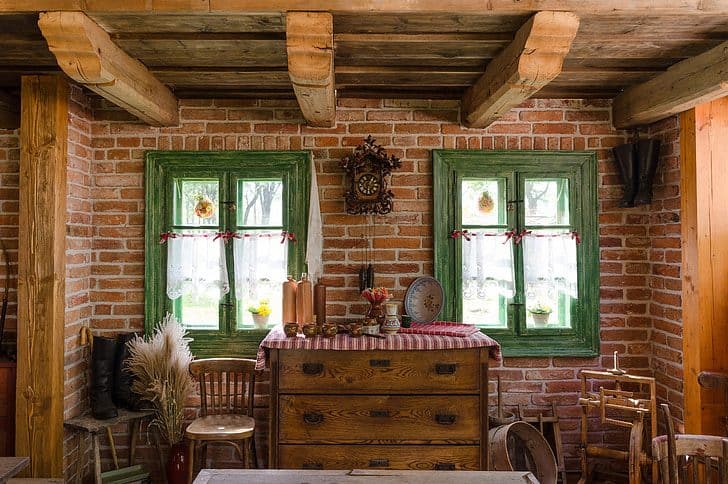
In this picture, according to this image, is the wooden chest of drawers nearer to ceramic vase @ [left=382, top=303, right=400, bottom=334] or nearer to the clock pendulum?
ceramic vase @ [left=382, top=303, right=400, bottom=334]

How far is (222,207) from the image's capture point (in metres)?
4.02

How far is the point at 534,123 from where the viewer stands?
4062 millimetres

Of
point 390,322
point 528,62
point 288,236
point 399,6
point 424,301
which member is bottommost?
point 390,322

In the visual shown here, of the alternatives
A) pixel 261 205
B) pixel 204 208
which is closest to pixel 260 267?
pixel 261 205

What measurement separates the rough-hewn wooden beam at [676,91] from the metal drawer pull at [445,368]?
2016 mm

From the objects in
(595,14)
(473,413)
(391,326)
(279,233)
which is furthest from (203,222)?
(595,14)

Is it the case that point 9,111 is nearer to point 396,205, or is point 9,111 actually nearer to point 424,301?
point 396,205

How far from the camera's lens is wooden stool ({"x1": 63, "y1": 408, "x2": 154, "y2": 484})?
3504 millimetres

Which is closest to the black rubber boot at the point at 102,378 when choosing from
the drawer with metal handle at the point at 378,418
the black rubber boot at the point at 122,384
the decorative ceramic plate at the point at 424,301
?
the black rubber boot at the point at 122,384

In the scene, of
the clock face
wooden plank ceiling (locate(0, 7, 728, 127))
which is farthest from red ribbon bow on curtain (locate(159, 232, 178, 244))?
Result: the clock face

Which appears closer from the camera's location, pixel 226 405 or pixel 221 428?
pixel 221 428

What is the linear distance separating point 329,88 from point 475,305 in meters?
1.90

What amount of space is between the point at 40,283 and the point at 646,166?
3951 millimetres

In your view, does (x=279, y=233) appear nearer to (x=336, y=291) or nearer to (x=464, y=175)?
(x=336, y=291)
